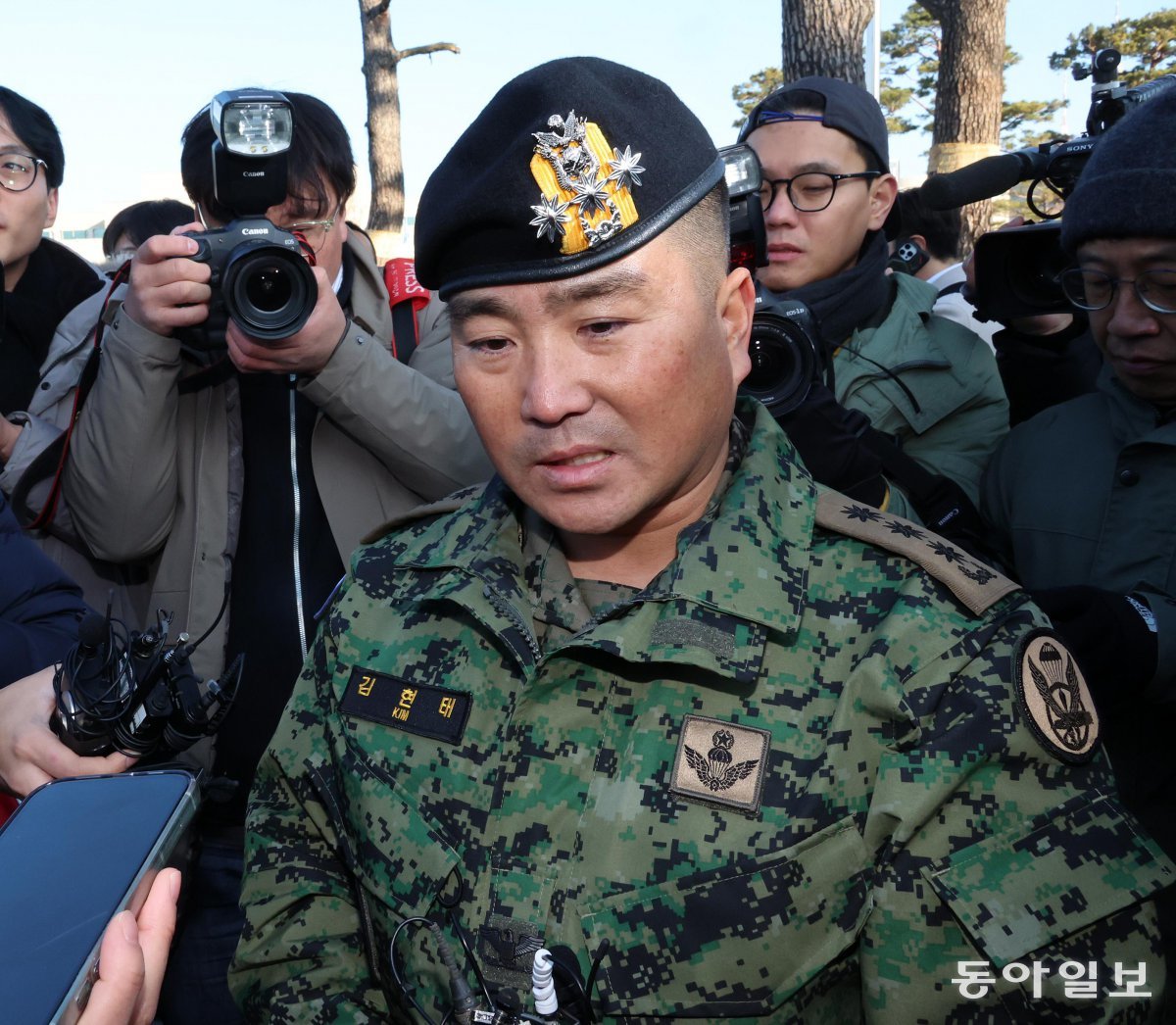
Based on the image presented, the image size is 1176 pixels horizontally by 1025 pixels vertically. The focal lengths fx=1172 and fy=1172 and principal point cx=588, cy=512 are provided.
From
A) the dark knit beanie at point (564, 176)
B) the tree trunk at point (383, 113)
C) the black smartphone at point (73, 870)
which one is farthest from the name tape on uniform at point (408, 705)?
the tree trunk at point (383, 113)

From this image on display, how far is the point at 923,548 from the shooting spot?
5.28 ft

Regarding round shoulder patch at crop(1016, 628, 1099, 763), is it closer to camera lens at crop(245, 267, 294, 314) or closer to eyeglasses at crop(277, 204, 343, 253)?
camera lens at crop(245, 267, 294, 314)

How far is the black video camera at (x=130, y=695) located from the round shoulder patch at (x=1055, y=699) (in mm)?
1162

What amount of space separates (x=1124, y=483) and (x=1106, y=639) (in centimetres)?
45

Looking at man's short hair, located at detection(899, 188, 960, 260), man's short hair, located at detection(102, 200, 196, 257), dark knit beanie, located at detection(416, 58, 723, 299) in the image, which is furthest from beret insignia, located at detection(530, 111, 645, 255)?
man's short hair, located at detection(102, 200, 196, 257)

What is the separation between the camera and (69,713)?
5.90ft

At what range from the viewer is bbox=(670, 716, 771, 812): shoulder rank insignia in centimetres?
149

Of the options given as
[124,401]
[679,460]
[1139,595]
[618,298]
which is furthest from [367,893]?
[1139,595]

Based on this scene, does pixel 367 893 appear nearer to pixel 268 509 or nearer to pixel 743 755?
pixel 743 755

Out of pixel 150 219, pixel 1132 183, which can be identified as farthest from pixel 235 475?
pixel 150 219

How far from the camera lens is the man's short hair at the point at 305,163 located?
8.50 ft

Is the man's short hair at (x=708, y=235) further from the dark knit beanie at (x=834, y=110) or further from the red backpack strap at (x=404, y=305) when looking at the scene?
the dark knit beanie at (x=834, y=110)

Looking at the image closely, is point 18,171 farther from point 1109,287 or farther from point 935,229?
point 935,229

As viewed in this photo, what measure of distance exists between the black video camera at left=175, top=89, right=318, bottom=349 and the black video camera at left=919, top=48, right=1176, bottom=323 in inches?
55.0
